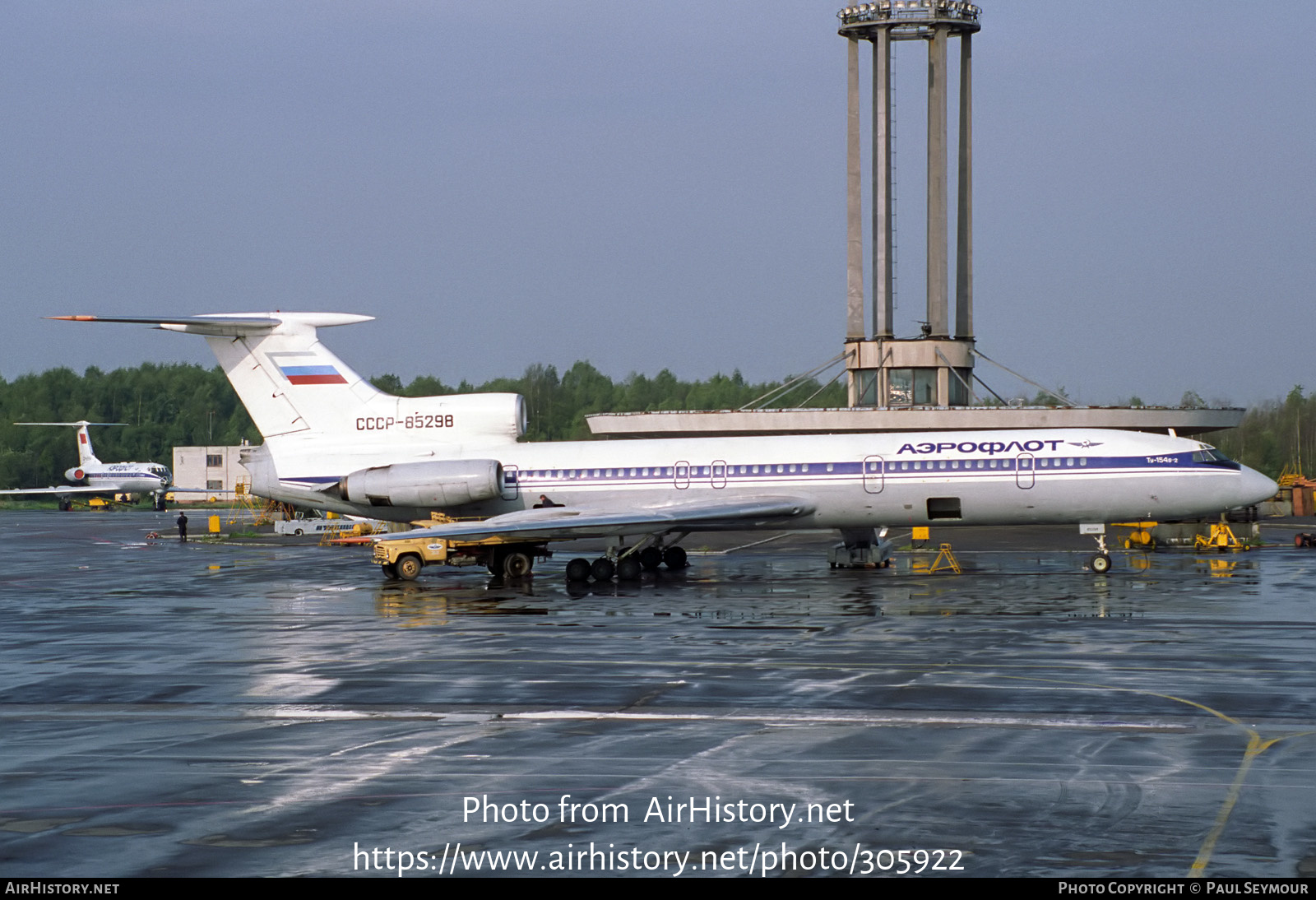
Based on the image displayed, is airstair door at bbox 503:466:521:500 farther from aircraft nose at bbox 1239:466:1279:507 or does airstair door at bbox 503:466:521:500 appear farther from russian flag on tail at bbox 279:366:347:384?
aircraft nose at bbox 1239:466:1279:507

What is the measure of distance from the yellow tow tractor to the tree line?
6118cm

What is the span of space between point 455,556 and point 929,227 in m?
37.4

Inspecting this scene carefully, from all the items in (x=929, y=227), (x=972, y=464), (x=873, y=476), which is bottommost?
(x=873, y=476)

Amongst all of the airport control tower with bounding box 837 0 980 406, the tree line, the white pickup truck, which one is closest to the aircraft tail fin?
the white pickup truck

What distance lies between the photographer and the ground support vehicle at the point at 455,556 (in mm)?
33844

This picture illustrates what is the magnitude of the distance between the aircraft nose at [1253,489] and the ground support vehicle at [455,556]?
689 inches

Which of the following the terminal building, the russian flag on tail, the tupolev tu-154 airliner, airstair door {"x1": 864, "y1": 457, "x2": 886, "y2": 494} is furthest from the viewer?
the terminal building

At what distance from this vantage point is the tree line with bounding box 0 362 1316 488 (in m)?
131

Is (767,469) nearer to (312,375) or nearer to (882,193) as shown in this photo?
(312,375)

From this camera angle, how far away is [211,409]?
566ft

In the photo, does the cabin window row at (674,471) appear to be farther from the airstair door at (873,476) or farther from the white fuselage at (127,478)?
the white fuselage at (127,478)

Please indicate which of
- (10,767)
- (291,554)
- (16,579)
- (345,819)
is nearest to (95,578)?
(16,579)

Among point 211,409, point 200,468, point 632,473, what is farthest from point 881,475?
point 211,409

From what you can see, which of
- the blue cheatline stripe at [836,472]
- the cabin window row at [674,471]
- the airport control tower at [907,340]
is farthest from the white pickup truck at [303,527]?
the cabin window row at [674,471]
